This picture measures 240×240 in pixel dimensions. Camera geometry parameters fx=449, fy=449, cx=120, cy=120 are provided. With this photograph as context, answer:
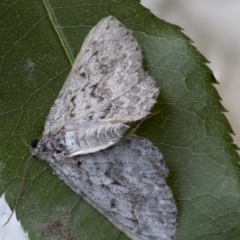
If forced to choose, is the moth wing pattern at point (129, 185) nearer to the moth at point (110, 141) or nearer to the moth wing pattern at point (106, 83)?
the moth at point (110, 141)

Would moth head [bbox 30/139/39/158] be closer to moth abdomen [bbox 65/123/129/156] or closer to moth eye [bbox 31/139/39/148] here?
moth eye [bbox 31/139/39/148]

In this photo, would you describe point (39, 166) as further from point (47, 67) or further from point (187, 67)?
point (187, 67)

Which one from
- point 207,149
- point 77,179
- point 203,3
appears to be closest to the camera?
point 207,149

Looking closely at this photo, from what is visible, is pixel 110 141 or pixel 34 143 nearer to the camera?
pixel 110 141

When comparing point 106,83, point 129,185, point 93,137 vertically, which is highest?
point 106,83

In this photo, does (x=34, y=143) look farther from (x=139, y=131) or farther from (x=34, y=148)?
(x=139, y=131)

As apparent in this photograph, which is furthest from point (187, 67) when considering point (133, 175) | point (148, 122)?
point (133, 175)

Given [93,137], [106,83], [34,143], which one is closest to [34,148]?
[34,143]
